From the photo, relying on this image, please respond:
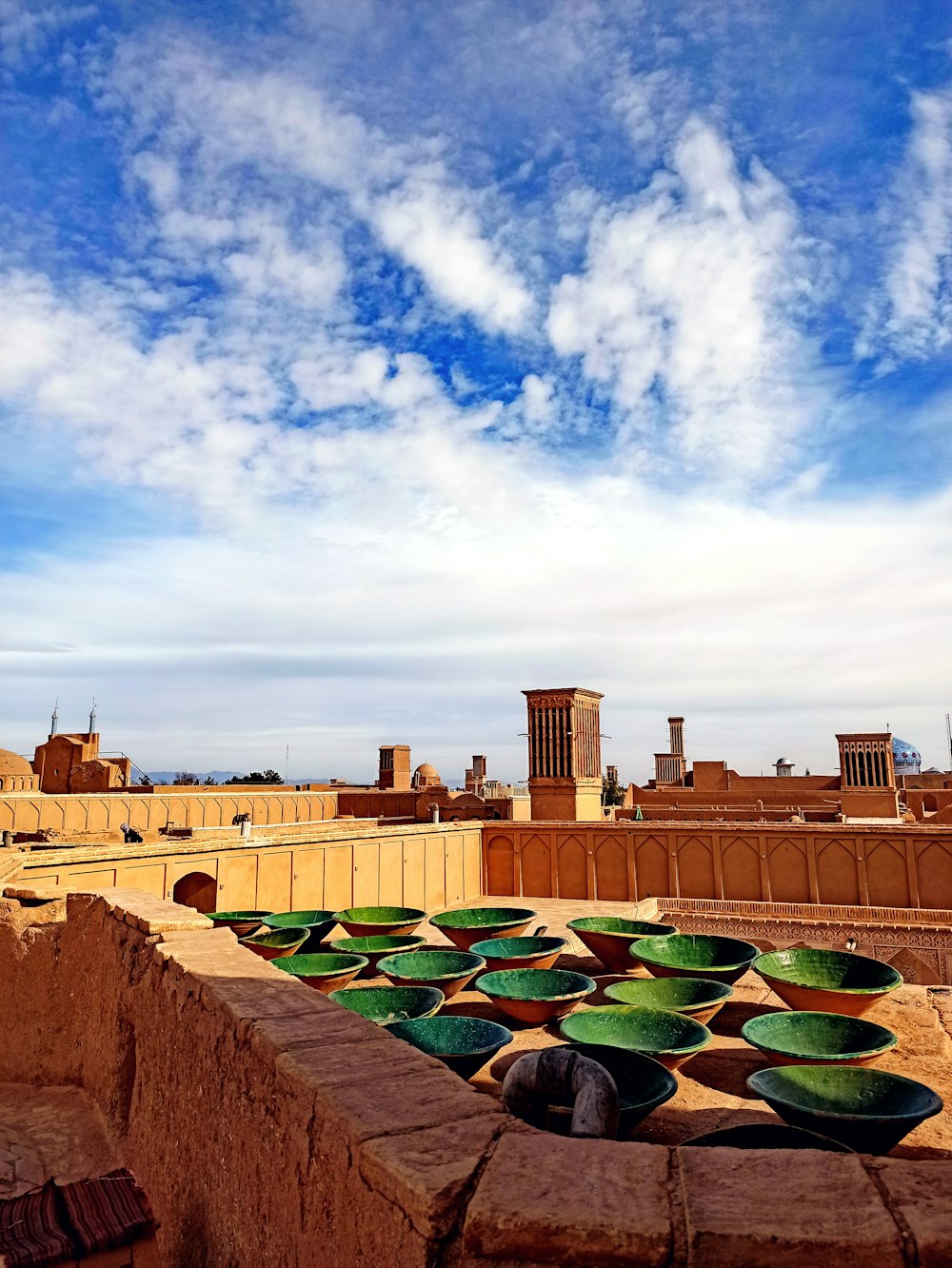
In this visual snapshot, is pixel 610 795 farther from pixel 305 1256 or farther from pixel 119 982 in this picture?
pixel 305 1256

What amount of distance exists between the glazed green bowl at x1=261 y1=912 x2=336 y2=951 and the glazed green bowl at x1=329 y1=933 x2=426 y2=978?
73 centimetres

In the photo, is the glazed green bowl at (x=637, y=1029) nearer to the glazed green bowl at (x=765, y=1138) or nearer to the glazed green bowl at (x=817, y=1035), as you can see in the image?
the glazed green bowl at (x=817, y=1035)

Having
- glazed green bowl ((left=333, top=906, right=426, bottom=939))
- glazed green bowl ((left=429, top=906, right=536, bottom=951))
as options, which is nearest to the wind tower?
glazed green bowl ((left=429, top=906, right=536, bottom=951))

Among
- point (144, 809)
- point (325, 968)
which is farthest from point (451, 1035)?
point (144, 809)

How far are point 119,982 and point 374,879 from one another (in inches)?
382

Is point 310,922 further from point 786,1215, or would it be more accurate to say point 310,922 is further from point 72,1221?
point 786,1215

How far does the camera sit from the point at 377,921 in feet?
30.4

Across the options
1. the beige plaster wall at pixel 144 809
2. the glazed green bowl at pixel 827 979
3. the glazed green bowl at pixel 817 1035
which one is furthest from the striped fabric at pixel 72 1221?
the beige plaster wall at pixel 144 809

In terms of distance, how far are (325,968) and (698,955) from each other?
326cm

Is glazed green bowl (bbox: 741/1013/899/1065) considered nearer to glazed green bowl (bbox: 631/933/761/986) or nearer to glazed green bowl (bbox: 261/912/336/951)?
glazed green bowl (bbox: 631/933/761/986)

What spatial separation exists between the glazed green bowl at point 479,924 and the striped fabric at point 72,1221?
13.1ft

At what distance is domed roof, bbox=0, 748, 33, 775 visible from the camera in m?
27.0

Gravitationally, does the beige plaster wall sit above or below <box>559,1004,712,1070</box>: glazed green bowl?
above

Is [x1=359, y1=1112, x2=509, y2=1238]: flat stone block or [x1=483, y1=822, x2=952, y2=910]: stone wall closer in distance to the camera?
[x1=359, y1=1112, x2=509, y2=1238]: flat stone block
